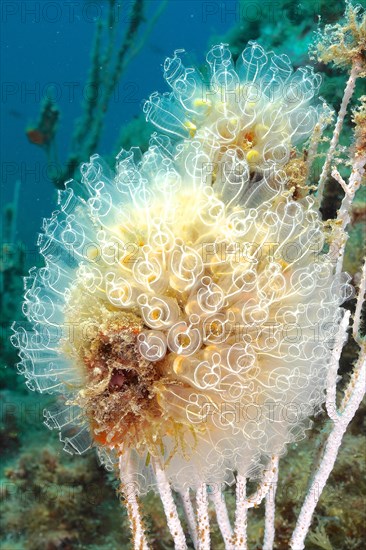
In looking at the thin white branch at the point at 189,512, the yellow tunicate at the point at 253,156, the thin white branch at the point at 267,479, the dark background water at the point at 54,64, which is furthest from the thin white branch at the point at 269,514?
the dark background water at the point at 54,64

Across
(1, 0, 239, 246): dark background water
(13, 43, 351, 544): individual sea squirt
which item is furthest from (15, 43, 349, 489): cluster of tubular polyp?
(1, 0, 239, 246): dark background water

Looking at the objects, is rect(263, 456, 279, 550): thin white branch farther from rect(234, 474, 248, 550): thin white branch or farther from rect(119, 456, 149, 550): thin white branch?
rect(119, 456, 149, 550): thin white branch

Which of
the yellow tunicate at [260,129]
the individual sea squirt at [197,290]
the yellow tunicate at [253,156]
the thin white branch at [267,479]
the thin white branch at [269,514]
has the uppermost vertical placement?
the yellow tunicate at [260,129]

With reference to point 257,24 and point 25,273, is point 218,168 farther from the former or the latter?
point 25,273

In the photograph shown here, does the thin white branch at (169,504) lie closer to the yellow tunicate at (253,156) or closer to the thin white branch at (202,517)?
the thin white branch at (202,517)

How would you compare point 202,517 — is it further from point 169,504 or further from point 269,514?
point 269,514

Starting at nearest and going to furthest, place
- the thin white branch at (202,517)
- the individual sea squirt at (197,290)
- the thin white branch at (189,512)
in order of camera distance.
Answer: the individual sea squirt at (197,290), the thin white branch at (202,517), the thin white branch at (189,512)
